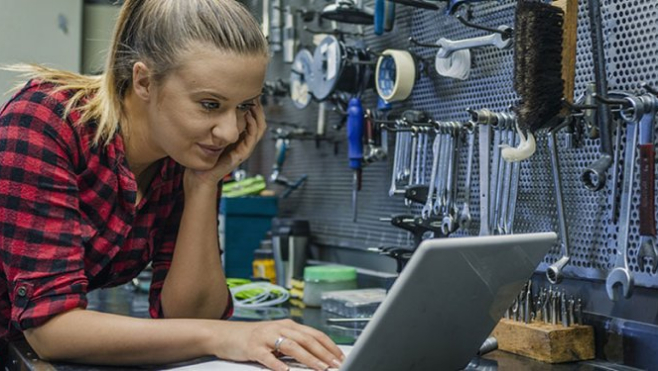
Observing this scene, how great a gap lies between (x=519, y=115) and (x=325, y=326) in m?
0.60

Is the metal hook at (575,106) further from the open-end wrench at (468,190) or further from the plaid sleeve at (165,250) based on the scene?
the plaid sleeve at (165,250)

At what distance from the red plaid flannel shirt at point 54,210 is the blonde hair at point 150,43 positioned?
0.04m

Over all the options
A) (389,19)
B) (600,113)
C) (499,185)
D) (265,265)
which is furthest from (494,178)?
(265,265)

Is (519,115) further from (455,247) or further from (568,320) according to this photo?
(455,247)

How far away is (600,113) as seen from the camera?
1271 millimetres

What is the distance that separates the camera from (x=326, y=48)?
2014 mm

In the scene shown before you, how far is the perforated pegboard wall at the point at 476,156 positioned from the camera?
127 cm

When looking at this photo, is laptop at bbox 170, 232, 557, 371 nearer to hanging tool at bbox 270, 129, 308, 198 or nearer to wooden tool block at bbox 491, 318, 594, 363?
wooden tool block at bbox 491, 318, 594, 363

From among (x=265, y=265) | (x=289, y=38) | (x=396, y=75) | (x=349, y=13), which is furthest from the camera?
(x=289, y=38)

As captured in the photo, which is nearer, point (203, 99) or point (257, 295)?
point (203, 99)

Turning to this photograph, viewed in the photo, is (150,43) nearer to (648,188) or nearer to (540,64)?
(540,64)

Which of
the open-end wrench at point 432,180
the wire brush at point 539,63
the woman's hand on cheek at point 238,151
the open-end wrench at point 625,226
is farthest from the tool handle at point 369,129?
the open-end wrench at point 625,226

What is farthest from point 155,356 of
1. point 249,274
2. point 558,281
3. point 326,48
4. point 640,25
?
point 249,274

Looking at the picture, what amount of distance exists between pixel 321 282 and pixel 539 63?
2.74 ft
